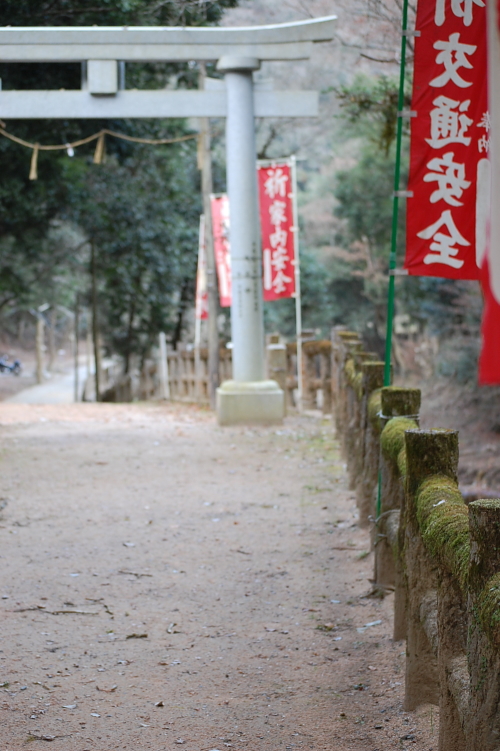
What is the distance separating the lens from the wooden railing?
1.94 m

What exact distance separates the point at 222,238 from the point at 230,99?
321cm

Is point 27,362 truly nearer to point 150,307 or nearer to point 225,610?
point 150,307

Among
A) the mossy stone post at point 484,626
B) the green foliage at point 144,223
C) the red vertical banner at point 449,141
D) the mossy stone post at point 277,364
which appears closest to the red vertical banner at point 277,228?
the mossy stone post at point 277,364

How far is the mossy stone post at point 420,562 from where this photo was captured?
111 inches

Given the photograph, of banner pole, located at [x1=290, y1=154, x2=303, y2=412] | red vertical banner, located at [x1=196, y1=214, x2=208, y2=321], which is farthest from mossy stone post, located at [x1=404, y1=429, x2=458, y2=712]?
red vertical banner, located at [x1=196, y1=214, x2=208, y2=321]

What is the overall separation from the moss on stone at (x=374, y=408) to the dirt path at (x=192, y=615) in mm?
859

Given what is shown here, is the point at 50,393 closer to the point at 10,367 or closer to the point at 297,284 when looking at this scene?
the point at 10,367

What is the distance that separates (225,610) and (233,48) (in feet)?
24.3

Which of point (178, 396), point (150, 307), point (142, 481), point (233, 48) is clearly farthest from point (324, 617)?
point (150, 307)

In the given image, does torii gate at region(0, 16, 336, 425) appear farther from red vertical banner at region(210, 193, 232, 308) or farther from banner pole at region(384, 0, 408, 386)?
banner pole at region(384, 0, 408, 386)

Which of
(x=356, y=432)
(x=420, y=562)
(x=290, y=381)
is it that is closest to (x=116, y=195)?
(x=290, y=381)

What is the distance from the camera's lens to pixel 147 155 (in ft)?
52.5

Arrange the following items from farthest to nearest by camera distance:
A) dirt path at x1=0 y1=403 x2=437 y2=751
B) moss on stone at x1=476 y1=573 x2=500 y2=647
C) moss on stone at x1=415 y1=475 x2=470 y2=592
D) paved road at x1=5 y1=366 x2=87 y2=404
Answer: paved road at x1=5 y1=366 x2=87 y2=404, dirt path at x1=0 y1=403 x2=437 y2=751, moss on stone at x1=415 y1=475 x2=470 y2=592, moss on stone at x1=476 y1=573 x2=500 y2=647

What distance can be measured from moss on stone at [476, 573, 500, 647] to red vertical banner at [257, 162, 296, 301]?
10277mm
